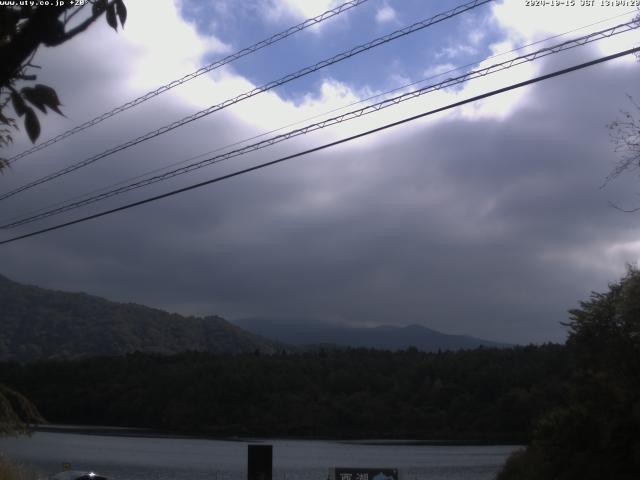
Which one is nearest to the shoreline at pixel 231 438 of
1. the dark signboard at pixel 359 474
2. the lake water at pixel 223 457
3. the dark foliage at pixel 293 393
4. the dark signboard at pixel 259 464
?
the dark foliage at pixel 293 393

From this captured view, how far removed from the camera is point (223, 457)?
69562 millimetres

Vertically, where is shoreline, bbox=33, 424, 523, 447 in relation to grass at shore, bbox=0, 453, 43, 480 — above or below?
above

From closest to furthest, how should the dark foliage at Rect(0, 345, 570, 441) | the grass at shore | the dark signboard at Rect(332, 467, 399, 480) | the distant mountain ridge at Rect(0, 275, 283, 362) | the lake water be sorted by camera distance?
the grass at shore, the dark signboard at Rect(332, 467, 399, 480), the lake water, the dark foliage at Rect(0, 345, 570, 441), the distant mountain ridge at Rect(0, 275, 283, 362)

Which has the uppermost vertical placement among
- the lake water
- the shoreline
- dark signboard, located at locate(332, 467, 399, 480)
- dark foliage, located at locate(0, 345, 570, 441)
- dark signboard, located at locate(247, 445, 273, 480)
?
dark foliage, located at locate(0, 345, 570, 441)

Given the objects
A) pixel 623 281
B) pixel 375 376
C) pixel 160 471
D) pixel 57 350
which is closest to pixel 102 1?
pixel 623 281

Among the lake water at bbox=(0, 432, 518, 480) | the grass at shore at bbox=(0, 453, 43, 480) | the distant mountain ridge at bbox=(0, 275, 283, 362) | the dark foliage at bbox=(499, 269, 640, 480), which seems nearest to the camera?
the grass at shore at bbox=(0, 453, 43, 480)

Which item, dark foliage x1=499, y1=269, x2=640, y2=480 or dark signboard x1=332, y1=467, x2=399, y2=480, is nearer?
dark signboard x1=332, y1=467, x2=399, y2=480

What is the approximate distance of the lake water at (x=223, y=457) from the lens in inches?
2057

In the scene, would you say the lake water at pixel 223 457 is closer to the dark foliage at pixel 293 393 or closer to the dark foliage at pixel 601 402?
the dark foliage at pixel 293 393

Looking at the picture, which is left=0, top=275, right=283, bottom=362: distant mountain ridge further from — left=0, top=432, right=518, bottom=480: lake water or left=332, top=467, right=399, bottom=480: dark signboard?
left=332, top=467, right=399, bottom=480: dark signboard

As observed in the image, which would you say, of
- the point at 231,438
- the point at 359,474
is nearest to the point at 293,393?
the point at 231,438

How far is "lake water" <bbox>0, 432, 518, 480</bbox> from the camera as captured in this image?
5225cm

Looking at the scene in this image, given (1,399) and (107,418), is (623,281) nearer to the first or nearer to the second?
(1,399)

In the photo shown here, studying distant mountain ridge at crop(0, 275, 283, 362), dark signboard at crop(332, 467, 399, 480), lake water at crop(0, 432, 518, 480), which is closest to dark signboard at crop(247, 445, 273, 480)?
dark signboard at crop(332, 467, 399, 480)
